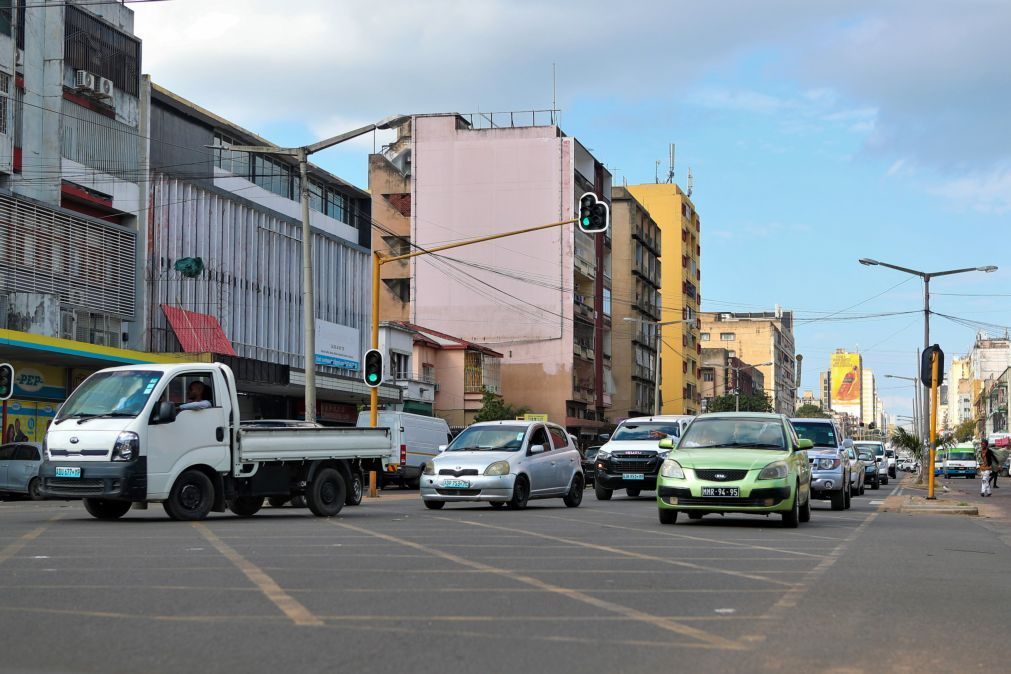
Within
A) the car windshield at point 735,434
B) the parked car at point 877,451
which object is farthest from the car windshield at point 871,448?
the car windshield at point 735,434

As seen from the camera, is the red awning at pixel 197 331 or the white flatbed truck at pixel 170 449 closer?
the white flatbed truck at pixel 170 449

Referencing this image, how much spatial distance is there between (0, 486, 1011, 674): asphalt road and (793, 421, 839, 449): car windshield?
10.4m

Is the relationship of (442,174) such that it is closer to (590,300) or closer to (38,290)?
(590,300)

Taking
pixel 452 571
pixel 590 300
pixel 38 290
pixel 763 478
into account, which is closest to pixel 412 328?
pixel 590 300

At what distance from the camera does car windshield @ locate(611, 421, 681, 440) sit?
1120 inches

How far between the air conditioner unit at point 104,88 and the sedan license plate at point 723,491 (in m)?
29.2

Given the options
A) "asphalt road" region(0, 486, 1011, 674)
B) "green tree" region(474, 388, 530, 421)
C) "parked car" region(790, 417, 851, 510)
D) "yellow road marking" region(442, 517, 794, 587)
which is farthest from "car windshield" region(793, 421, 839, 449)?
"green tree" region(474, 388, 530, 421)

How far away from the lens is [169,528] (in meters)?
16.0

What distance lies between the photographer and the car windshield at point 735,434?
60.6 feet

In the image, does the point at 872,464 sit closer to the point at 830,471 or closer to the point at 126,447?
the point at 830,471

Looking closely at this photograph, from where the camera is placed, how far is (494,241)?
75688 millimetres

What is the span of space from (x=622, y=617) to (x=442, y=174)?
69023 mm

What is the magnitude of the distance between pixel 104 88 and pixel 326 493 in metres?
Answer: 25.5

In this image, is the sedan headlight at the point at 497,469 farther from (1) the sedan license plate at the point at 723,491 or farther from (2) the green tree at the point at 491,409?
(2) the green tree at the point at 491,409
